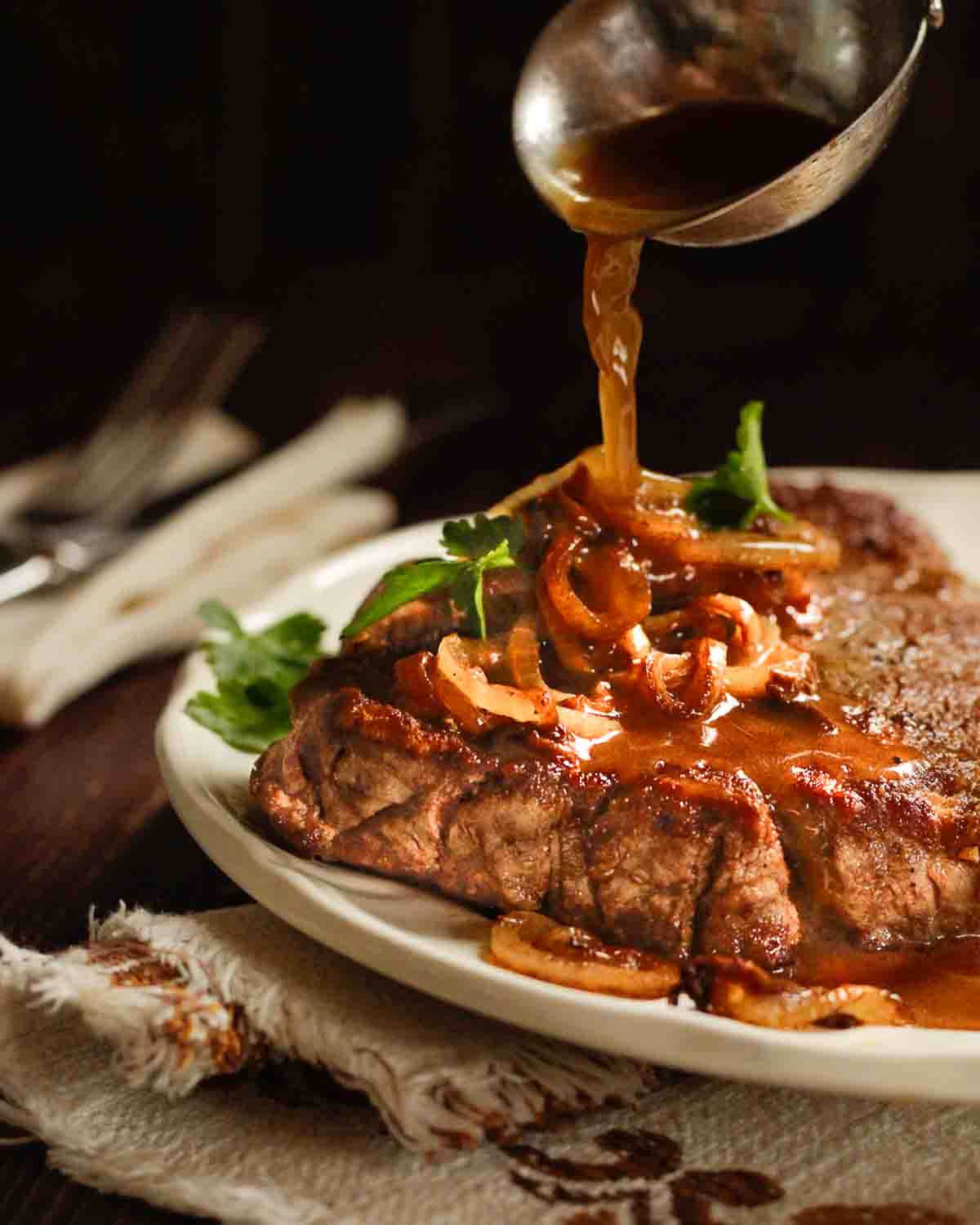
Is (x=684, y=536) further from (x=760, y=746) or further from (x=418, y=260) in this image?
(x=418, y=260)

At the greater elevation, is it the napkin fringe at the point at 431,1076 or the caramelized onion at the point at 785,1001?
the caramelized onion at the point at 785,1001

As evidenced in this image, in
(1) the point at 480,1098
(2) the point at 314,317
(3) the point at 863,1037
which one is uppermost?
(3) the point at 863,1037

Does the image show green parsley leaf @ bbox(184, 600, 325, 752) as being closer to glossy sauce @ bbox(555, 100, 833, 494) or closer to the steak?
the steak

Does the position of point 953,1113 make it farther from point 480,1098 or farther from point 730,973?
point 480,1098

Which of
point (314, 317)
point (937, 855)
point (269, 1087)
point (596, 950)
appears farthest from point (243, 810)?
point (314, 317)

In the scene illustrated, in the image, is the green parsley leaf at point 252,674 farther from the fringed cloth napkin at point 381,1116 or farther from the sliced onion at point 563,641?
the fringed cloth napkin at point 381,1116

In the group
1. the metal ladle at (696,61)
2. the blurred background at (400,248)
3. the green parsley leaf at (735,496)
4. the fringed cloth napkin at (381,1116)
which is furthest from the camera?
the blurred background at (400,248)

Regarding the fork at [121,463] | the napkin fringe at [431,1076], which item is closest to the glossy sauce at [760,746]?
the napkin fringe at [431,1076]
